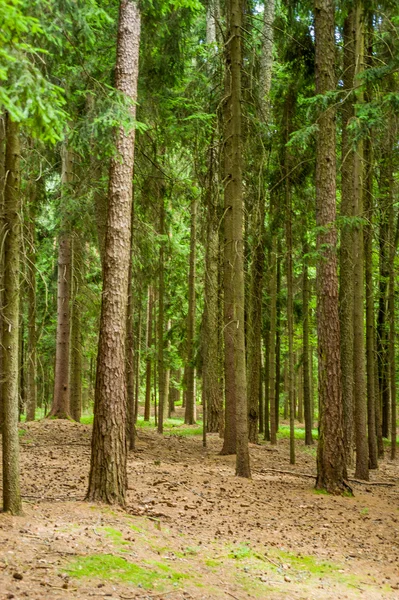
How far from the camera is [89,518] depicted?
24.1 feet

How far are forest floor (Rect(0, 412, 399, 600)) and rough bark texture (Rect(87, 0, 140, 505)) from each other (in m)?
0.51

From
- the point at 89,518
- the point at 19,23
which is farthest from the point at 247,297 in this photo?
the point at 19,23

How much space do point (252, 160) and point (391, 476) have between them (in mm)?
8957

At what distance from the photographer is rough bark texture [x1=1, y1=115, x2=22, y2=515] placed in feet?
21.5

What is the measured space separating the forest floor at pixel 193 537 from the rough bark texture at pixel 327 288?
76 centimetres

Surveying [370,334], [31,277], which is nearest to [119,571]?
[31,277]

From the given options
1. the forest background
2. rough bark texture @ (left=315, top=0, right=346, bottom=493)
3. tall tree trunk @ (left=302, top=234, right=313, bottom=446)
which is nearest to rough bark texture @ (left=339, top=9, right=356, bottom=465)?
the forest background

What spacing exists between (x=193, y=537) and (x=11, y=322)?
3801mm

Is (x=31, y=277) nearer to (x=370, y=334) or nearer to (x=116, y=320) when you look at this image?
(x=116, y=320)

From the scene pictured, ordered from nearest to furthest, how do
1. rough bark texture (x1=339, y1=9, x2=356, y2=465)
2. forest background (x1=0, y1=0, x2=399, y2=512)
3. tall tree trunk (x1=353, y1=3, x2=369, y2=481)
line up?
forest background (x1=0, y1=0, x2=399, y2=512) < tall tree trunk (x1=353, y1=3, x2=369, y2=481) < rough bark texture (x1=339, y1=9, x2=356, y2=465)

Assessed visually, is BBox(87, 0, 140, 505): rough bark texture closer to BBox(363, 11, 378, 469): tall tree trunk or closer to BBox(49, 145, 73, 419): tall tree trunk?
BBox(49, 145, 73, 419): tall tree trunk

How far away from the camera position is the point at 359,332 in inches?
493

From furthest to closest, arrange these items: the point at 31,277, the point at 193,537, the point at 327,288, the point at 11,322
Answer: the point at 327,288 < the point at 31,277 < the point at 193,537 < the point at 11,322

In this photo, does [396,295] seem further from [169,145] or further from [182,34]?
[182,34]
